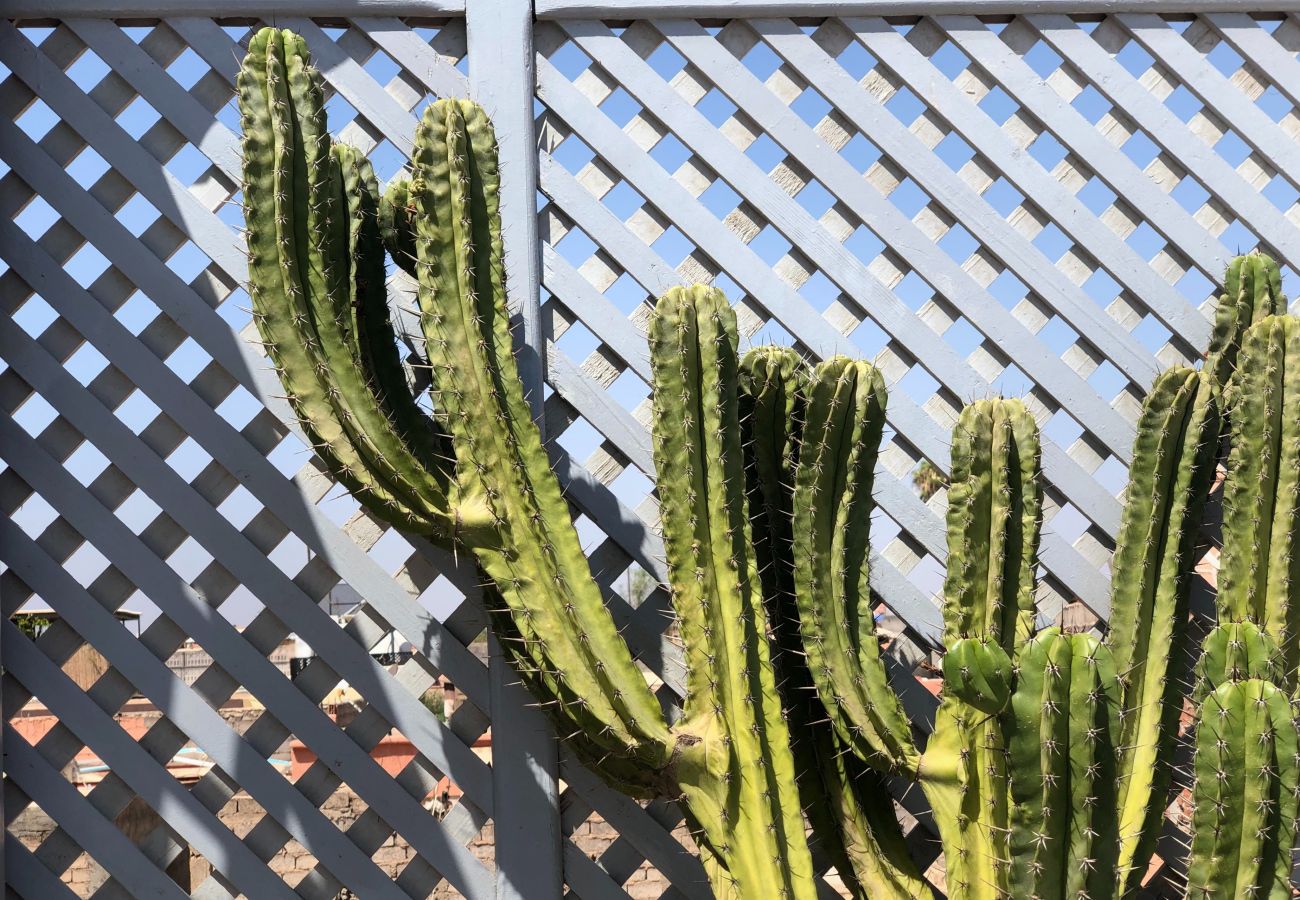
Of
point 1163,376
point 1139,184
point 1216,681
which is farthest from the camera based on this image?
point 1139,184

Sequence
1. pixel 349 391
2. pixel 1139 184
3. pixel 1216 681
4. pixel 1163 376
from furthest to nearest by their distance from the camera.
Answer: pixel 1139 184 < pixel 1163 376 < pixel 349 391 < pixel 1216 681

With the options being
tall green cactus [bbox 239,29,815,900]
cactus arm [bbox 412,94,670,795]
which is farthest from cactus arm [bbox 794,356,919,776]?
cactus arm [bbox 412,94,670,795]

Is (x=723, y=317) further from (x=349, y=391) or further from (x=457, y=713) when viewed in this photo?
(x=457, y=713)

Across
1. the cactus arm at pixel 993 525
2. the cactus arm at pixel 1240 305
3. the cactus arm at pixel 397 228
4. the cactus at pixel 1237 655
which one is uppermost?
the cactus arm at pixel 397 228

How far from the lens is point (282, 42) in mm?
2293

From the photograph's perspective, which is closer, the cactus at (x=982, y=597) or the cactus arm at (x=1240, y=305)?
the cactus at (x=982, y=597)

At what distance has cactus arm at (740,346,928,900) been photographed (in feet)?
7.83

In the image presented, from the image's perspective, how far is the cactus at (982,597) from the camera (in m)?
2.10

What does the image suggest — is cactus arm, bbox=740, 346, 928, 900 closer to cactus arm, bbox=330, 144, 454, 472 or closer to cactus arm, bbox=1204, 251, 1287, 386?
cactus arm, bbox=330, 144, 454, 472

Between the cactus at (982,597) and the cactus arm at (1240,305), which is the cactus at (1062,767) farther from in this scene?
the cactus arm at (1240,305)

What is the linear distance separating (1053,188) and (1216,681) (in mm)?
1218

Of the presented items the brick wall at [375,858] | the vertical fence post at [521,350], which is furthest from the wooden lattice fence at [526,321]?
the brick wall at [375,858]

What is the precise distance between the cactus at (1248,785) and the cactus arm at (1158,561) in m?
0.38

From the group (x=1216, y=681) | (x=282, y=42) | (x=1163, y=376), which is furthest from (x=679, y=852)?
(x=282, y=42)
